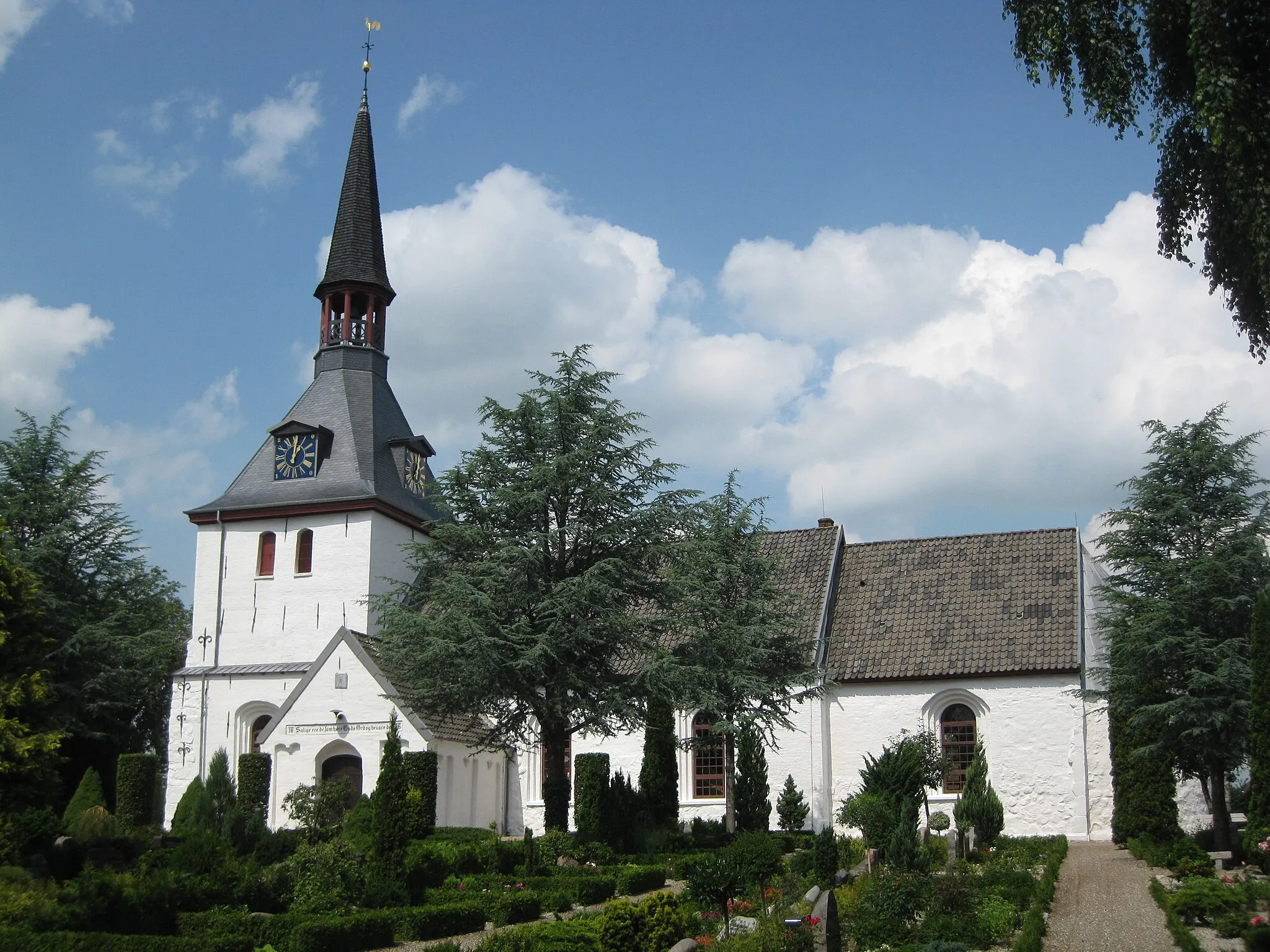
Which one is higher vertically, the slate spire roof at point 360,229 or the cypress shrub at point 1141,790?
the slate spire roof at point 360,229

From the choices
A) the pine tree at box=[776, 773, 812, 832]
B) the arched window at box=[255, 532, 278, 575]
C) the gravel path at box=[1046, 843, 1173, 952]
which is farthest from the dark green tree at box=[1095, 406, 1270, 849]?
the arched window at box=[255, 532, 278, 575]

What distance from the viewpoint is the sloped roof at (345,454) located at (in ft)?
106

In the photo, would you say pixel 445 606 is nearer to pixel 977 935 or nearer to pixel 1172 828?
pixel 977 935

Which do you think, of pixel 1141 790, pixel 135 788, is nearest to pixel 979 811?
pixel 1141 790

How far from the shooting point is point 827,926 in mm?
11773

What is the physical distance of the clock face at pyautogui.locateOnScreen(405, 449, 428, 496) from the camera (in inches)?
1332

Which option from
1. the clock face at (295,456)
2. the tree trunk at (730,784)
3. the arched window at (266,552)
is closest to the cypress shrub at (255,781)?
the arched window at (266,552)

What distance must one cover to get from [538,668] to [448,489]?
13.6 feet

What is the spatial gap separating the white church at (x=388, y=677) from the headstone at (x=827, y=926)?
43.6ft

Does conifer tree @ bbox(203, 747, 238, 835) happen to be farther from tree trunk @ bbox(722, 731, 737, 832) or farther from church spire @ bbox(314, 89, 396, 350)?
church spire @ bbox(314, 89, 396, 350)

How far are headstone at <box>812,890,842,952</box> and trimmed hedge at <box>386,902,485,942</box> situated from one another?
528 centimetres

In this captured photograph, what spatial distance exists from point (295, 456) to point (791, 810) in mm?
16656

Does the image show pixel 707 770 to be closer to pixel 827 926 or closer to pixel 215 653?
pixel 215 653

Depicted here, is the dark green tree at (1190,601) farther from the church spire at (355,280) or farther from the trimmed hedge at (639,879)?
the church spire at (355,280)
